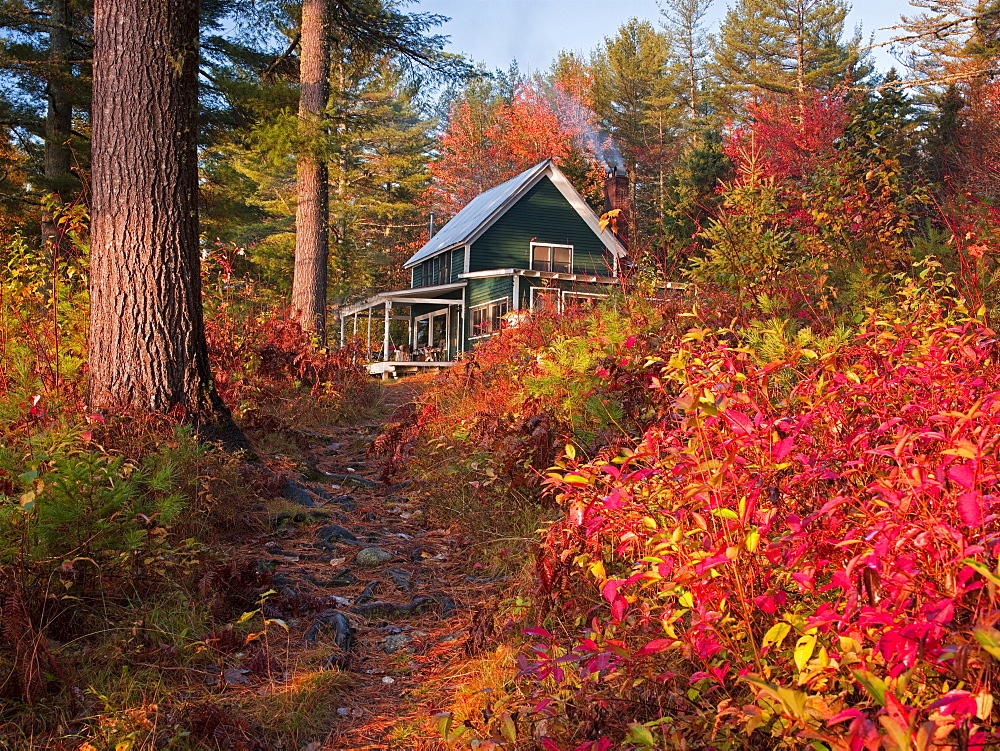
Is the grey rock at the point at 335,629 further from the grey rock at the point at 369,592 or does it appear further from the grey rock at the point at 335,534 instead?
the grey rock at the point at 335,534

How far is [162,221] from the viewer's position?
5.28m

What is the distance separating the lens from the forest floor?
9.09 feet

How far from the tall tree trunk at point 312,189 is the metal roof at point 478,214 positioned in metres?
13.2

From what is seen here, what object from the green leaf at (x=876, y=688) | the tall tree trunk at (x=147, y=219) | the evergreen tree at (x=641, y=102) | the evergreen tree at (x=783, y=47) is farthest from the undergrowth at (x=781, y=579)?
the evergreen tree at (x=641, y=102)

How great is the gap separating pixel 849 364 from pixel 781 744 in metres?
2.01

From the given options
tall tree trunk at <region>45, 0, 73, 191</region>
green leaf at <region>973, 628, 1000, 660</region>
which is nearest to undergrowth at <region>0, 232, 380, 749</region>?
green leaf at <region>973, 628, 1000, 660</region>

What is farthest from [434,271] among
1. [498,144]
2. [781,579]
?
[781,579]

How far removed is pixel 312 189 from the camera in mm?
12125

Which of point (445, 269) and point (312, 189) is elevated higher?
point (445, 269)

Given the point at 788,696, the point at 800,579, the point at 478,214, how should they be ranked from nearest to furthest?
1. the point at 788,696
2. the point at 800,579
3. the point at 478,214

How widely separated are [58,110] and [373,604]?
1538 cm

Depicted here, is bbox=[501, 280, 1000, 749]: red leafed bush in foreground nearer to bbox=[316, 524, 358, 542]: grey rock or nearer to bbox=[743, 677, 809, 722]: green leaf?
bbox=[743, 677, 809, 722]: green leaf

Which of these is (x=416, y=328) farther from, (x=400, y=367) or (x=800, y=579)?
(x=800, y=579)

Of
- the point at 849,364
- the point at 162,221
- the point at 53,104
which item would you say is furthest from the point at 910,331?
the point at 53,104
